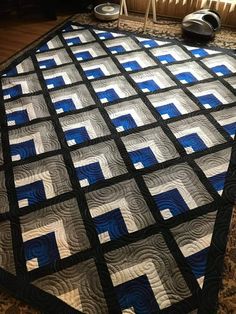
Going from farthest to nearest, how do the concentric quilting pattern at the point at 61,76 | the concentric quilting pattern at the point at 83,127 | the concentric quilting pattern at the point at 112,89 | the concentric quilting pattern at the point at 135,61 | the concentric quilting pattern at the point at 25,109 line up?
the concentric quilting pattern at the point at 135,61
the concentric quilting pattern at the point at 61,76
the concentric quilting pattern at the point at 112,89
the concentric quilting pattern at the point at 25,109
the concentric quilting pattern at the point at 83,127

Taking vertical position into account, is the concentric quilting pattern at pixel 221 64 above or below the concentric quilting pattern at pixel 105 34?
below

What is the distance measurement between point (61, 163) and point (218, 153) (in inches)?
34.0

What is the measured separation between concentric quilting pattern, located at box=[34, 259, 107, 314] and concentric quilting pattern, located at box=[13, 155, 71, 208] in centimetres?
40

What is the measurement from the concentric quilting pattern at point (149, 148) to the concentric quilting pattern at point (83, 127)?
0.18 meters

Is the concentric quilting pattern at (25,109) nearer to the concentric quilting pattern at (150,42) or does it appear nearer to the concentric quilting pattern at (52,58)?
the concentric quilting pattern at (52,58)

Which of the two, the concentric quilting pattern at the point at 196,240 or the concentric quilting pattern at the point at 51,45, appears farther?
the concentric quilting pattern at the point at 51,45

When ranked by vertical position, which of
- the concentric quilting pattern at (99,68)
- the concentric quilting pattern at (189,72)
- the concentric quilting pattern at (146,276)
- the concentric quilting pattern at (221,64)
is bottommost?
the concentric quilting pattern at (146,276)

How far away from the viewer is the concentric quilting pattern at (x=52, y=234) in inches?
50.1

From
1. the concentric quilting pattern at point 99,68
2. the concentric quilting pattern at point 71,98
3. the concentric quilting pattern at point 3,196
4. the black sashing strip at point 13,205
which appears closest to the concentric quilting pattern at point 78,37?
the concentric quilting pattern at point 99,68

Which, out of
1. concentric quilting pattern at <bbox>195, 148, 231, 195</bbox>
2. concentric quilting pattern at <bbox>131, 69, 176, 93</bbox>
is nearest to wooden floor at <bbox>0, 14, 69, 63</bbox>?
concentric quilting pattern at <bbox>131, 69, 176, 93</bbox>

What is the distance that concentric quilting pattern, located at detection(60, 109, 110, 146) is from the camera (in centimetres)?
179

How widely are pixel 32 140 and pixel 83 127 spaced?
31cm

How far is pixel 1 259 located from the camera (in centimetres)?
126

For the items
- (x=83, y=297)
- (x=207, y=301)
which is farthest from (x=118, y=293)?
(x=207, y=301)
